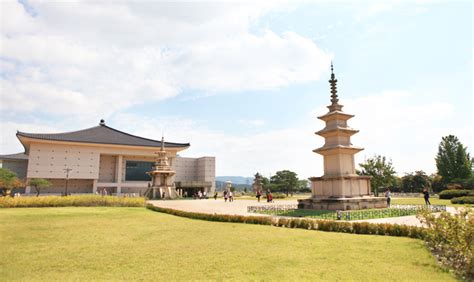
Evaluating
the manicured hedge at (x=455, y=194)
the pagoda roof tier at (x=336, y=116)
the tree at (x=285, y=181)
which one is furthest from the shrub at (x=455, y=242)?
the tree at (x=285, y=181)

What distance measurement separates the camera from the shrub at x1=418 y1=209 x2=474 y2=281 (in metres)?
6.58

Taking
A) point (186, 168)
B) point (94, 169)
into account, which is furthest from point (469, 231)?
point (186, 168)

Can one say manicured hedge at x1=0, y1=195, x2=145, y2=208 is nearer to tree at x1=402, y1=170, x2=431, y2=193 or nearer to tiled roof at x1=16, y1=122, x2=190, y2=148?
tiled roof at x1=16, y1=122, x2=190, y2=148

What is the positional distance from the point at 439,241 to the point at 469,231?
1518 millimetres

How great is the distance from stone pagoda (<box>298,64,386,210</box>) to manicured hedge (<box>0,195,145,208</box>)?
16033 millimetres

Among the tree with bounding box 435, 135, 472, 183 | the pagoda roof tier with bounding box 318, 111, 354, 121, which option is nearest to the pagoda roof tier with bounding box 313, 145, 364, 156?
the pagoda roof tier with bounding box 318, 111, 354, 121

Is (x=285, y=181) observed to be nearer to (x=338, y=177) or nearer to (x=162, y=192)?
(x=162, y=192)

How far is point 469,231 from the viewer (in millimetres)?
6930

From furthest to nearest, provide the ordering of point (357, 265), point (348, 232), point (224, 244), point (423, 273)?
point (348, 232)
point (224, 244)
point (357, 265)
point (423, 273)

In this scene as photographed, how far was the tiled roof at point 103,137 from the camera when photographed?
52.5 m

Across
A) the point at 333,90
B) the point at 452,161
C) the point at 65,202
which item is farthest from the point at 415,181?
the point at 65,202

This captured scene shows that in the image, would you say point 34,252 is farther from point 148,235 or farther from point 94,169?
point 94,169

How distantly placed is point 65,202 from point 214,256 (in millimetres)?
23402

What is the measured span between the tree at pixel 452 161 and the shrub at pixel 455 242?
57.8 m
